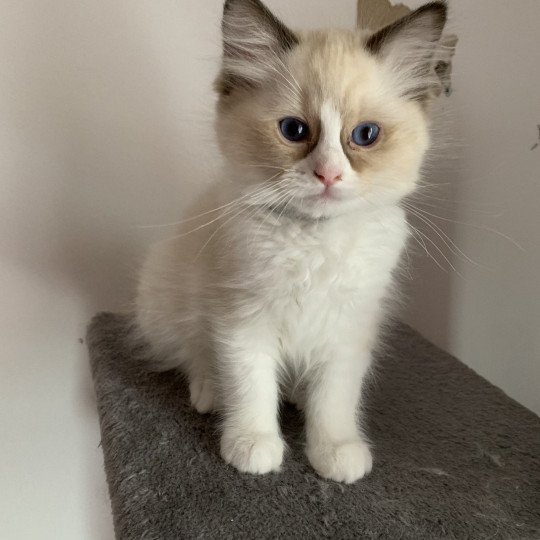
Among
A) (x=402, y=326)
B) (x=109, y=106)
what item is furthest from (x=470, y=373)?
(x=109, y=106)

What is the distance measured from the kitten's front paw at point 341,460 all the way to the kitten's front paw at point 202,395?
0.24 m

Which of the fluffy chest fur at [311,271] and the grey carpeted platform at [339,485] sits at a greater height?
Answer: the fluffy chest fur at [311,271]

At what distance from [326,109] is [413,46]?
222 millimetres

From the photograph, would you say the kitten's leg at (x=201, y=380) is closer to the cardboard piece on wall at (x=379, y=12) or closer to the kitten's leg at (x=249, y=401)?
the kitten's leg at (x=249, y=401)

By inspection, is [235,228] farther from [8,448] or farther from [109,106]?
[8,448]

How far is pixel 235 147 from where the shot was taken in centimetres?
98

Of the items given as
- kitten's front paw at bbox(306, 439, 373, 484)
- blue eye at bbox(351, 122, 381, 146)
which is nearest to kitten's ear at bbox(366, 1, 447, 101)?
blue eye at bbox(351, 122, 381, 146)

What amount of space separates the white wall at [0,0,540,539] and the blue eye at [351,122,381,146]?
27.9 inches

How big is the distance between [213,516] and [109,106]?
3.77 ft

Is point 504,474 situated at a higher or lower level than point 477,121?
lower

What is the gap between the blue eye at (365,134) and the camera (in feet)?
3.01

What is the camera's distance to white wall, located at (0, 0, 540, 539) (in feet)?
4.87

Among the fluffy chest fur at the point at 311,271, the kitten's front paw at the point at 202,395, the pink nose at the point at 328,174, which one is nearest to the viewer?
the pink nose at the point at 328,174

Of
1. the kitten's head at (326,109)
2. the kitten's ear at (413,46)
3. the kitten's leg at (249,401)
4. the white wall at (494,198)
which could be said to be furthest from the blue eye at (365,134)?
the white wall at (494,198)
